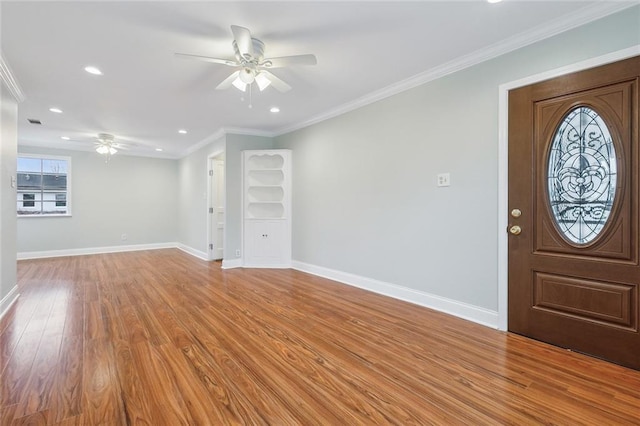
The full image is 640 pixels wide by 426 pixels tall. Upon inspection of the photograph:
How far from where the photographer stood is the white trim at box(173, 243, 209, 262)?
20.5 ft

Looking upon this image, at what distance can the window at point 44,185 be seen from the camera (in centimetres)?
627

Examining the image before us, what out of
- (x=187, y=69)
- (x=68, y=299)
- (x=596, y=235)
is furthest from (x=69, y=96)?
(x=596, y=235)

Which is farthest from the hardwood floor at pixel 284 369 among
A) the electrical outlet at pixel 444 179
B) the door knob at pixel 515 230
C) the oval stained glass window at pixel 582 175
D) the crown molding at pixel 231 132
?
the crown molding at pixel 231 132

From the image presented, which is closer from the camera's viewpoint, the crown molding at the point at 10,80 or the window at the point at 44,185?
the crown molding at the point at 10,80

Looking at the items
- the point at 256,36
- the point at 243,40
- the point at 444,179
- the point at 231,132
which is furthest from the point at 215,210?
the point at 444,179

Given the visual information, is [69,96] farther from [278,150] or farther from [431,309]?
[431,309]

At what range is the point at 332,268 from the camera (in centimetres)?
446

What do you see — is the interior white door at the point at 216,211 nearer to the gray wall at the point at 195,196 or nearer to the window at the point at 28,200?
the gray wall at the point at 195,196

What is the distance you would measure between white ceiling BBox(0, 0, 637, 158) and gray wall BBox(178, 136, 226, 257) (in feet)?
6.83

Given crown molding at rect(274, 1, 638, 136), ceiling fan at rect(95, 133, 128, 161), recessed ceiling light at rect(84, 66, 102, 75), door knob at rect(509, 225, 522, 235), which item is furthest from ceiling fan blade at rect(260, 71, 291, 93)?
ceiling fan at rect(95, 133, 128, 161)

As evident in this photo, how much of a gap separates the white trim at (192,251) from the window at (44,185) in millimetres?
2433

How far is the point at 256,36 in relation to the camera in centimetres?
241

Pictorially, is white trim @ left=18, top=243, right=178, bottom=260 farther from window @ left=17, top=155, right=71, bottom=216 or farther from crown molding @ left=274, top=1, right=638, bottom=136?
crown molding @ left=274, top=1, right=638, bottom=136

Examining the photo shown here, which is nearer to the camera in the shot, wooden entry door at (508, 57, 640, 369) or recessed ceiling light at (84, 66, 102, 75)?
wooden entry door at (508, 57, 640, 369)
